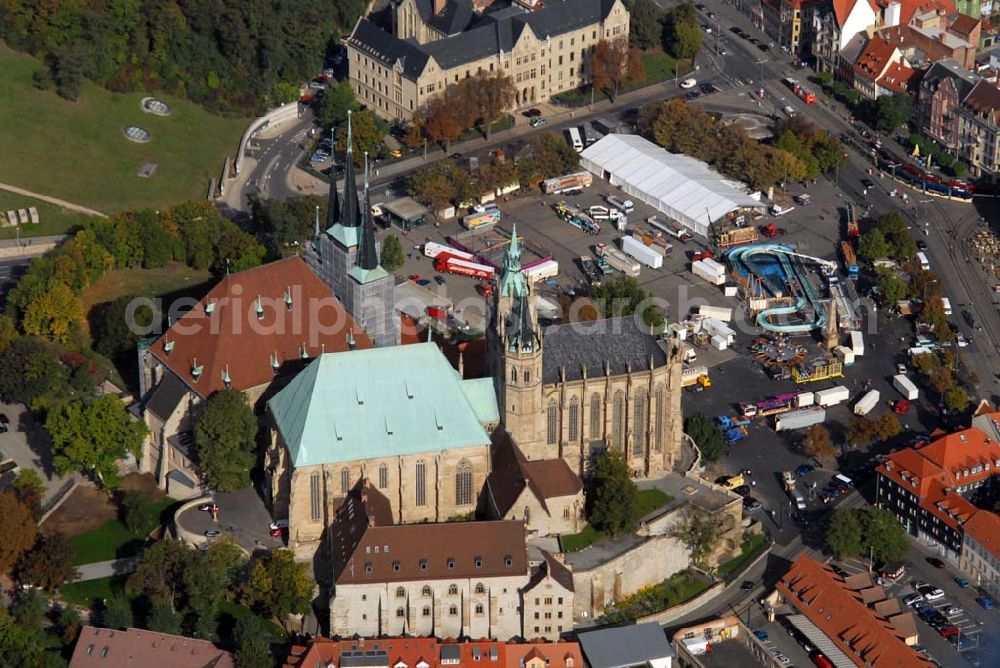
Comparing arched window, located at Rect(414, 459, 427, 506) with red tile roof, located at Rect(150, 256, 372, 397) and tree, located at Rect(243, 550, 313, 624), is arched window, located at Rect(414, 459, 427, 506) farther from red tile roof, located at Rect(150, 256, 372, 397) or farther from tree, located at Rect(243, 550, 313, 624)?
red tile roof, located at Rect(150, 256, 372, 397)

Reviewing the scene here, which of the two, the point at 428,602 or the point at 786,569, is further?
the point at 786,569

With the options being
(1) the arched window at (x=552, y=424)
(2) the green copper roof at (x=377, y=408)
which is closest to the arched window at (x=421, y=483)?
(2) the green copper roof at (x=377, y=408)

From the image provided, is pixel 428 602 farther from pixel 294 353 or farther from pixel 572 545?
pixel 294 353

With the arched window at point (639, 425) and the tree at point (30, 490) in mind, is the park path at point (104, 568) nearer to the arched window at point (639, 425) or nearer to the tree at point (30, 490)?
the tree at point (30, 490)

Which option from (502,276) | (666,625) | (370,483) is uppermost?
(502,276)

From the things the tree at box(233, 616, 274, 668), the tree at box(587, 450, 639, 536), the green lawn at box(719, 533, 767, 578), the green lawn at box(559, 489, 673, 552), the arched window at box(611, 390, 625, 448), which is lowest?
the green lawn at box(719, 533, 767, 578)

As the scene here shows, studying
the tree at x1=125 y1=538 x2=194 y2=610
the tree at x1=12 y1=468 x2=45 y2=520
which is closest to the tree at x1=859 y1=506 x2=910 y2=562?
the tree at x1=125 y1=538 x2=194 y2=610

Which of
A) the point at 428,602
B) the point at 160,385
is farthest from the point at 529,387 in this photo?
the point at 160,385
